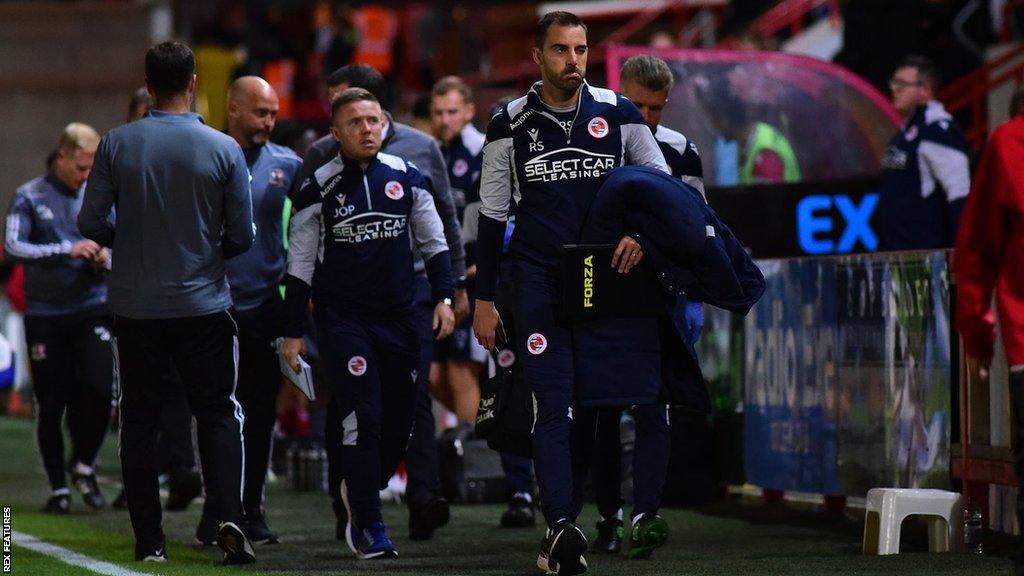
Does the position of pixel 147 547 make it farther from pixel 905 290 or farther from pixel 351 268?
pixel 905 290

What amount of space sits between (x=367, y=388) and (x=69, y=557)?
4.53 ft

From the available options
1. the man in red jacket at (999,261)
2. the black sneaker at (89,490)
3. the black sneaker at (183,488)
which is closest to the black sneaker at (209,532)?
the black sneaker at (183,488)

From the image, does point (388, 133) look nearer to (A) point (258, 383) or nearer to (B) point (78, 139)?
(A) point (258, 383)

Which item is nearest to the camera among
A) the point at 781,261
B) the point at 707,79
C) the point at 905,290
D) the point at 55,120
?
the point at 905,290

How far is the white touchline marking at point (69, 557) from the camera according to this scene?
704cm

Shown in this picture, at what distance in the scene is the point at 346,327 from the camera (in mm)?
7492

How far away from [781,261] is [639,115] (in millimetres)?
2646

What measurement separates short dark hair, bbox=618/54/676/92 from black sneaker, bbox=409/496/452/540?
76.5 inches

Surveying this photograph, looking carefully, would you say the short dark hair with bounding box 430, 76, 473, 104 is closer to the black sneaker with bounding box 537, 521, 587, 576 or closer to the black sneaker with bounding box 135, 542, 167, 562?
the black sneaker with bounding box 135, 542, 167, 562

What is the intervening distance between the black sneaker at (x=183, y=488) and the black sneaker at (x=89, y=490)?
0.57 m

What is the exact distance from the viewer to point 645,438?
7.26 metres

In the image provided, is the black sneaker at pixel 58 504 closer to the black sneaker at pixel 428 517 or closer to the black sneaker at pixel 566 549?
the black sneaker at pixel 428 517

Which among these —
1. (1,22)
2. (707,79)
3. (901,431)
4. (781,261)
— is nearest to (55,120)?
(1,22)

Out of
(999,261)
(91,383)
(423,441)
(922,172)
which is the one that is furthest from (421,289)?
(922,172)
